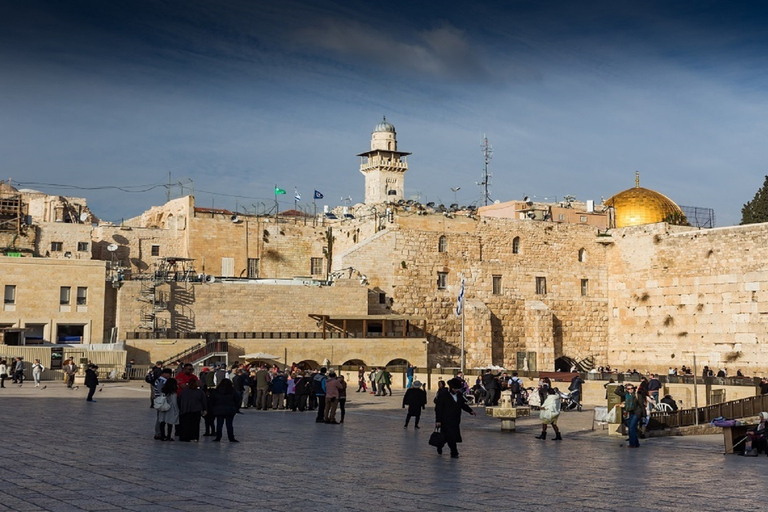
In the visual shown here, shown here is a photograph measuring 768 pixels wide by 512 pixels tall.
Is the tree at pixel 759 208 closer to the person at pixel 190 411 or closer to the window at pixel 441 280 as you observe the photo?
the window at pixel 441 280

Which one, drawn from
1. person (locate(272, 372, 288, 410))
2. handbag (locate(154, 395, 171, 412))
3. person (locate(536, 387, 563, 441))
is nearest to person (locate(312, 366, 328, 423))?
person (locate(272, 372, 288, 410))

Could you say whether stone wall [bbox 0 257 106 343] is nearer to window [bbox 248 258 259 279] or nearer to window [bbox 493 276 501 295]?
window [bbox 248 258 259 279]

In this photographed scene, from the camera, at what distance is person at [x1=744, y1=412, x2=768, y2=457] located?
13887 mm

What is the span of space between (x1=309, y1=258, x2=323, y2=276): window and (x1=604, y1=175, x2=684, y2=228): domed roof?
15.2m

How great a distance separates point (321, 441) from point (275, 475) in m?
4.23

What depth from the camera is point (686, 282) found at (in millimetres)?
40906

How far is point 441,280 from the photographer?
41.6 m

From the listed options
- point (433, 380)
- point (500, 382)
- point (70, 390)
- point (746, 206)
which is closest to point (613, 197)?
point (746, 206)

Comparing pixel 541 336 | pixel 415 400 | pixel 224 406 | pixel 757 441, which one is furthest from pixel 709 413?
pixel 541 336

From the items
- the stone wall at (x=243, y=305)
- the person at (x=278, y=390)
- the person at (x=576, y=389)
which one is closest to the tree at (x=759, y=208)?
the stone wall at (x=243, y=305)

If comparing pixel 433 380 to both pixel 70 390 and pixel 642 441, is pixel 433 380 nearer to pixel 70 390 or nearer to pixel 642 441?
pixel 70 390

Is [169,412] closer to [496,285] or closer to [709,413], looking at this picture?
[709,413]

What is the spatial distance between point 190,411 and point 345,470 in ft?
11.3

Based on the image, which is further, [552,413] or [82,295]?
[82,295]
